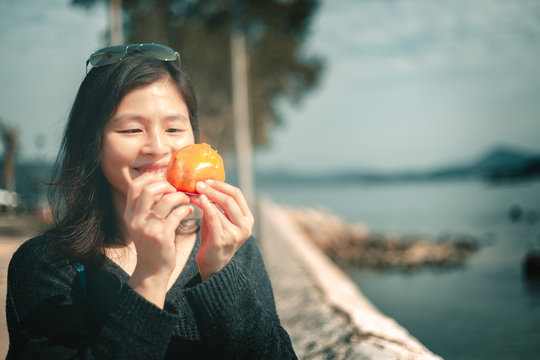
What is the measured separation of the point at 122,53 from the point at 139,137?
463mm

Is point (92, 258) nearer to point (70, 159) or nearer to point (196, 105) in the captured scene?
point (70, 159)

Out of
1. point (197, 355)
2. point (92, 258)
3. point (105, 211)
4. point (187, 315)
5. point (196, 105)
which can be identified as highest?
point (196, 105)

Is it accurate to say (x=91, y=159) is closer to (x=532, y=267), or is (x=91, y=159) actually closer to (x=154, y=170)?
(x=154, y=170)

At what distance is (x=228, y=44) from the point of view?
1962 centimetres

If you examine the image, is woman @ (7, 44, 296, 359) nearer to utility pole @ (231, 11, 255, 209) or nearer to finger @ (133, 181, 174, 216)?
finger @ (133, 181, 174, 216)

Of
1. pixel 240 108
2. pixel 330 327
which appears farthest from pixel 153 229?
pixel 240 108

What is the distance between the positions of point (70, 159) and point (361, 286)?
2017 centimetres

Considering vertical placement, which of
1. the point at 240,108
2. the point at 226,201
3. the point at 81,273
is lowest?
the point at 81,273

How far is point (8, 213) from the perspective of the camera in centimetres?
294

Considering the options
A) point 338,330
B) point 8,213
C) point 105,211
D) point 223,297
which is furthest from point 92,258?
point 338,330

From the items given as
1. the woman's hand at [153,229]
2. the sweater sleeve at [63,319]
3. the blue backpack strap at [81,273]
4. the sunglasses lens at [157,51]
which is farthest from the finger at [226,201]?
the sunglasses lens at [157,51]

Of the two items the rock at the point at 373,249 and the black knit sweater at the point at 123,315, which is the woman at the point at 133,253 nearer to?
the black knit sweater at the point at 123,315

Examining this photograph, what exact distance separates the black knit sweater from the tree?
13762 mm

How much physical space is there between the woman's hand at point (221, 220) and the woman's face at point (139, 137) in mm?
273
